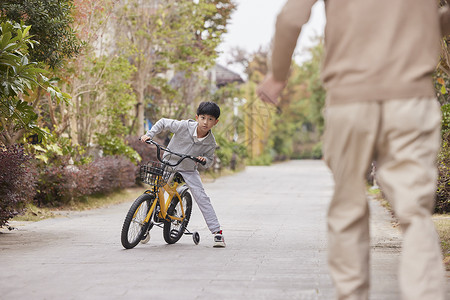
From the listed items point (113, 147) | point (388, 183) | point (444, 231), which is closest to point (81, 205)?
point (113, 147)

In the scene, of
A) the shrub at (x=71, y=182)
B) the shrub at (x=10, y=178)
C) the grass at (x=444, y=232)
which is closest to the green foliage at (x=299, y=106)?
the shrub at (x=71, y=182)

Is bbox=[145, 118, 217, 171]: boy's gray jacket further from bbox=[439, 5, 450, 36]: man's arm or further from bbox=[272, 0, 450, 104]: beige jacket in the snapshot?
bbox=[272, 0, 450, 104]: beige jacket

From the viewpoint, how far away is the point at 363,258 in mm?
3430

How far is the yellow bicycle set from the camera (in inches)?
304

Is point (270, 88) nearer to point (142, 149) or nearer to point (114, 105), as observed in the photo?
point (114, 105)

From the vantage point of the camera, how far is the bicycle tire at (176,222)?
26.9ft

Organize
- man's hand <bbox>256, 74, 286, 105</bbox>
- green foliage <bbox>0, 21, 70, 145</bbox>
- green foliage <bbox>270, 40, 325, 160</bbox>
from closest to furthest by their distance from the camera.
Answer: man's hand <bbox>256, 74, 286, 105</bbox> < green foliage <bbox>0, 21, 70, 145</bbox> < green foliage <bbox>270, 40, 325, 160</bbox>

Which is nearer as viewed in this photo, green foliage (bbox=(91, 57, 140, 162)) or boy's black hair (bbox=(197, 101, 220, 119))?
boy's black hair (bbox=(197, 101, 220, 119))

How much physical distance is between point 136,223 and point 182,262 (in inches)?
48.2

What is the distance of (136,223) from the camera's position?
25.7 feet

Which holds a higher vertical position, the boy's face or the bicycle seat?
the boy's face

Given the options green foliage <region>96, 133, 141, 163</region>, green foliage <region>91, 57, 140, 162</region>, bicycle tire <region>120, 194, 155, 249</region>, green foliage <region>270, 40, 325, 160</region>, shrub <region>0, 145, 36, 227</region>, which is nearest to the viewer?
bicycle tire <region>120, 194, 155, 249</region>

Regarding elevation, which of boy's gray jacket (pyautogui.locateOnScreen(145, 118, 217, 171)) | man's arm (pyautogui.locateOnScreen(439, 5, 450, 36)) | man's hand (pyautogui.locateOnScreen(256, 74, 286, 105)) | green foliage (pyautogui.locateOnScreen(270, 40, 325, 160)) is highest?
man's arm (pyautogui.locateOnScreen(439, 5, 450, 36))

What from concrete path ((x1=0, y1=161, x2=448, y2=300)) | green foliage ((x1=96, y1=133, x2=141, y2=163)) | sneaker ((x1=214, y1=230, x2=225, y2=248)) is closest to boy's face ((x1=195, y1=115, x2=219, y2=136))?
sneaker ((x1=214, y1=230, x2=225, y2=248))
